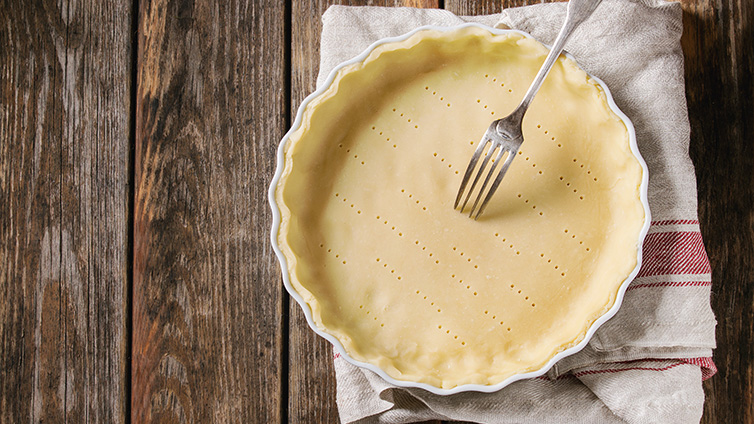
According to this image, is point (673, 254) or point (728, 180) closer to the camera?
point (673, 254)

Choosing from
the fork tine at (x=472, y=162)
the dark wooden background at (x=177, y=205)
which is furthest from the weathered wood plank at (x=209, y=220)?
the fork tine at (x=472, y=162)

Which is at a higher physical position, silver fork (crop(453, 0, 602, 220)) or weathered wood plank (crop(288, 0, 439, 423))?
silver fork (crop(453, 0, 602, 220))

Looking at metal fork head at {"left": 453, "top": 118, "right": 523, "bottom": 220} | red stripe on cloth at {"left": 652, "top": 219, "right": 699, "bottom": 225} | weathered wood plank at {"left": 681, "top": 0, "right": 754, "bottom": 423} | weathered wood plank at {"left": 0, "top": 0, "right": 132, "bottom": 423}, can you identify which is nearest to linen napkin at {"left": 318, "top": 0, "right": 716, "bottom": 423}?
red stripe on cloth at {"left": 652, "top": 219, "right": 699, "bottom": 225}

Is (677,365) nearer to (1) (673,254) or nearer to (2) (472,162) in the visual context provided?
(1) (673,254)

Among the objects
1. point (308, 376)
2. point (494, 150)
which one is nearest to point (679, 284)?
point (494, 150)

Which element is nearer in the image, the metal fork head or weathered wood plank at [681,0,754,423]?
the metal fork head

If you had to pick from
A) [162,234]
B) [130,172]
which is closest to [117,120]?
[130,172]

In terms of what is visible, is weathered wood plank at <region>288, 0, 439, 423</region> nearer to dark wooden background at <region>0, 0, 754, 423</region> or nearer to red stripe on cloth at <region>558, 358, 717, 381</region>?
dark wooden background at <region>0, 0, 754, 423</region>

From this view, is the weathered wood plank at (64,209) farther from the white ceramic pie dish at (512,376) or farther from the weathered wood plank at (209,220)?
the white ceramic pie dish at (512,376)
